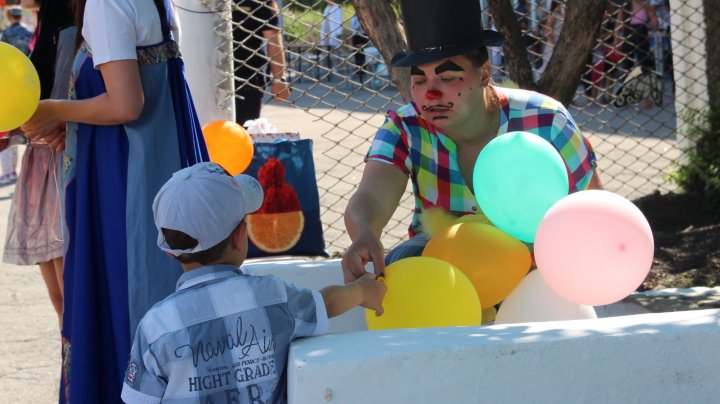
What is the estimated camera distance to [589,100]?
30.3 ft

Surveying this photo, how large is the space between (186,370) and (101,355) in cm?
94

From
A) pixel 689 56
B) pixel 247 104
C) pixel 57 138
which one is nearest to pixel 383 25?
pixel 57 138

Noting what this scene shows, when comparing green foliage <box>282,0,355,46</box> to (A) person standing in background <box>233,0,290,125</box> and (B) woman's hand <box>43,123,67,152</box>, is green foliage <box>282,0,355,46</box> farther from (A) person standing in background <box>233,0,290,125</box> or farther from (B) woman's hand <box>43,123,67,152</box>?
(B) woman's hand <box>43,123,67,152</box>

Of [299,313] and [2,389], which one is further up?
[299,313]

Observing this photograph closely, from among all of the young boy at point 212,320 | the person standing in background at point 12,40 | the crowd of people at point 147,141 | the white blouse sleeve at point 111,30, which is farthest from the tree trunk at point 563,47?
the person standing in background at point 12,40

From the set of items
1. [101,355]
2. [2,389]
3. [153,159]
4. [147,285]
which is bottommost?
[2,389]

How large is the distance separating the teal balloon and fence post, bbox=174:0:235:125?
95.6 inches

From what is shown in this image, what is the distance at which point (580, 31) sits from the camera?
12.5 feet

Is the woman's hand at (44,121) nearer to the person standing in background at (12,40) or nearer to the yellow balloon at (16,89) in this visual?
the yellow balloon at (16,89)

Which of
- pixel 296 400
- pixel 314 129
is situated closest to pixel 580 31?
pixel 296 400

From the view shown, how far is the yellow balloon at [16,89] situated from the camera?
2.87 m

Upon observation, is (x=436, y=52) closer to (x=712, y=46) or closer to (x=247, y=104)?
(x=247, y=104)

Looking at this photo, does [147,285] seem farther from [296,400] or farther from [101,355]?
[296,400]

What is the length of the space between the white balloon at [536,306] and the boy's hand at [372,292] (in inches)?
17.3
